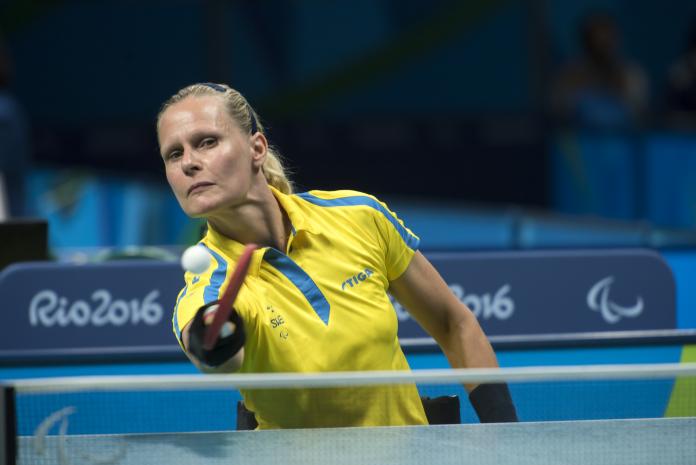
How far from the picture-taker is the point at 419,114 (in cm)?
1030

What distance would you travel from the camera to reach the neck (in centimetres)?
253

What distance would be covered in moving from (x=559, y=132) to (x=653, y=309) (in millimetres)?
5666

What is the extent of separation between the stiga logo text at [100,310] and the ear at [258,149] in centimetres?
141

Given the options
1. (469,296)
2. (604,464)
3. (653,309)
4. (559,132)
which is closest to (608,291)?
(653,309)

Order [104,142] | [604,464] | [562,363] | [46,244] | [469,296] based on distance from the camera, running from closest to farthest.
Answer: [604,464] → [562,363] → [469,296] → [46,244] → [104,142]

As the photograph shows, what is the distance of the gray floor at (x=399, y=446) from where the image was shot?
1.96m

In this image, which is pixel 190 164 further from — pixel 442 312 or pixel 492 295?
pixel 492 295

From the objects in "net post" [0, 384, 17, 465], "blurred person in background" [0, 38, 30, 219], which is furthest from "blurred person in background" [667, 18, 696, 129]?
"net post" [0, 384, 17, 465]

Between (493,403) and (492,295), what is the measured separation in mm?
1502

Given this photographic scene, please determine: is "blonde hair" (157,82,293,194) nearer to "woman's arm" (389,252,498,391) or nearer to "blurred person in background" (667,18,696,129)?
"woman's arm" (389,252,498,391)

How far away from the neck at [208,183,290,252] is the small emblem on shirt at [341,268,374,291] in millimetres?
160

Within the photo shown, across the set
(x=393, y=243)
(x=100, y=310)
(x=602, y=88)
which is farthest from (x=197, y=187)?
(x=602, y=88)

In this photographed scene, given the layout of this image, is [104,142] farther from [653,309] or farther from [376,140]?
[653,309]

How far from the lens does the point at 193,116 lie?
97.6 inches
